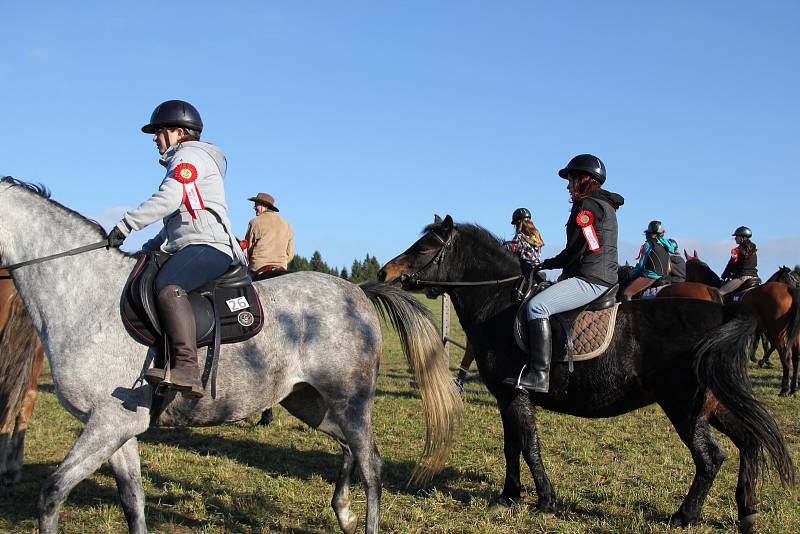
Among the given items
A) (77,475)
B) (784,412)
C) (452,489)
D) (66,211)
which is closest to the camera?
(77,475)

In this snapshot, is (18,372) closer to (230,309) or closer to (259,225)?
(230,309)

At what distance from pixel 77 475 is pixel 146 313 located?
100 cm

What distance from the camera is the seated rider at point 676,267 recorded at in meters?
12.9

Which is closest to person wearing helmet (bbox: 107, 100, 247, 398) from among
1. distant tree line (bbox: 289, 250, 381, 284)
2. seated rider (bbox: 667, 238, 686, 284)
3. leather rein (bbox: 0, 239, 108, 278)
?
leather rein (bbox: 0, 239, 108, 278)

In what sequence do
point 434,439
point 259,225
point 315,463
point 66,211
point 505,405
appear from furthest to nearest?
point 259,225 < point 315,463 < point 505,405 < point 434,439 < point 66,211

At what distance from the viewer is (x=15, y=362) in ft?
20.6

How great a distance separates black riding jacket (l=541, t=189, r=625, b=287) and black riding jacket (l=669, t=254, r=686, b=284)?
7393 millimetres

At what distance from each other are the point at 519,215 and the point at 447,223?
10.9 feet

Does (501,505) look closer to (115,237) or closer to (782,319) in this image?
(115,237)

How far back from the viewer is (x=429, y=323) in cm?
562

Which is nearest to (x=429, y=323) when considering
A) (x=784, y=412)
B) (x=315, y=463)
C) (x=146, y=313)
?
(x=146, y=313)

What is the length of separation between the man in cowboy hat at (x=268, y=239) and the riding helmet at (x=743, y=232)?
10312 mm

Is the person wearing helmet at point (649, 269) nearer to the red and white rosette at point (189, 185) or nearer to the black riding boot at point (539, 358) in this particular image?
the black riding boot at point (539, 358)

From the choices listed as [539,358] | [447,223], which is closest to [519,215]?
[447,223]
